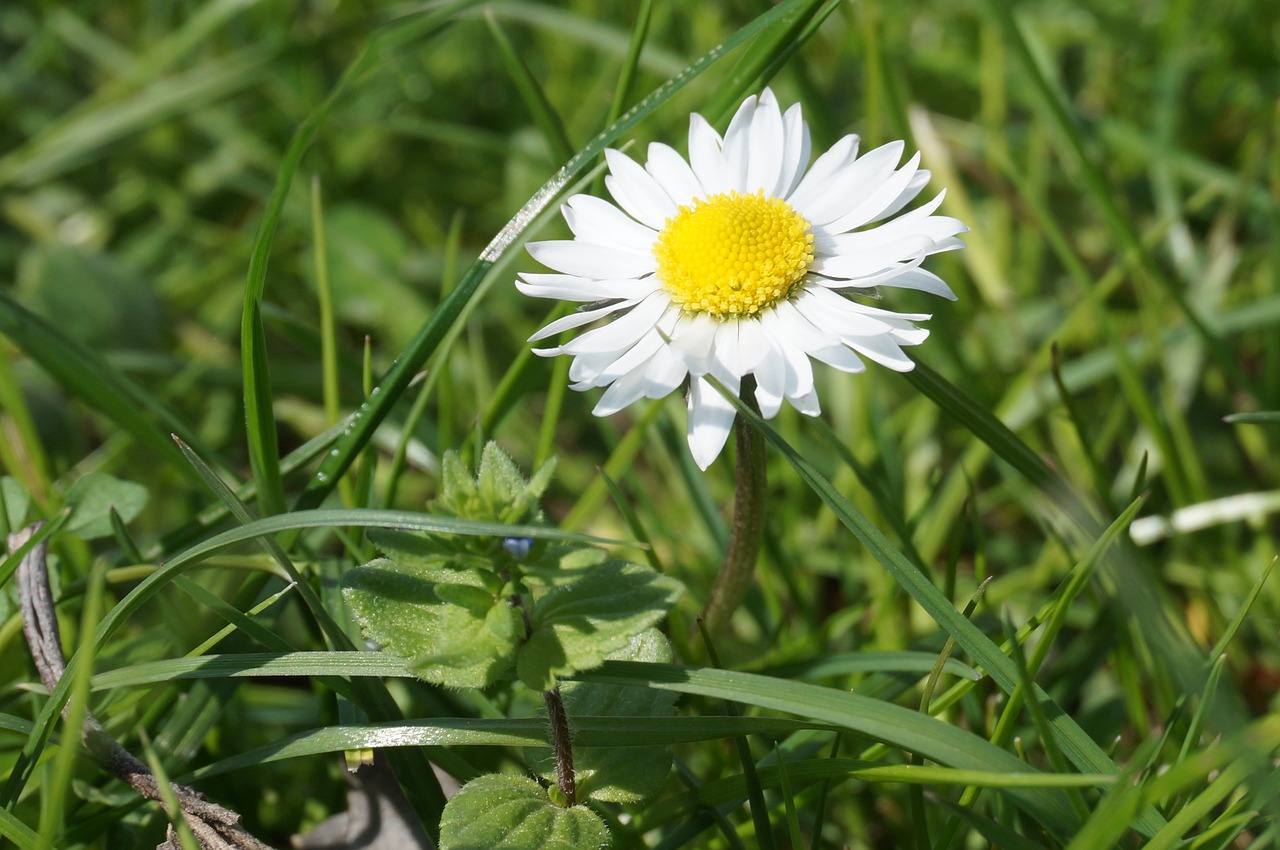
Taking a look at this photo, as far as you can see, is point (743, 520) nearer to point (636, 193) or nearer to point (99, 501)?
point (636, 193)

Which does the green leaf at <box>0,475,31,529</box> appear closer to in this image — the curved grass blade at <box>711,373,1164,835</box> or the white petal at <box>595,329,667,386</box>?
the white petal at <box>595,329,667,386</box>

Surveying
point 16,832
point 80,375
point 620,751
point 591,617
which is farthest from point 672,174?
point 16,832

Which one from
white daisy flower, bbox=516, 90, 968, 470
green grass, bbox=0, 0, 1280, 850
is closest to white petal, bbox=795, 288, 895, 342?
white daisy flower, bbox=516, 90, 968, 470

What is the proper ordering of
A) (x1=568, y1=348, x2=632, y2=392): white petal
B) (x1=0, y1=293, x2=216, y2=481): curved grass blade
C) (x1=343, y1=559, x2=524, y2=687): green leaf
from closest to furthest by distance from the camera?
(x1=343, y1=559, x2=524, y2=687): green leaf < (x1=568, y1=348, x2=632, y2=392): white petal < (x1=0, y1=293, x2=216, y2=481): curved grass blade

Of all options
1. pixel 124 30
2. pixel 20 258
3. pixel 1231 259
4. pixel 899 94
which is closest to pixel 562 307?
pixel 899 94

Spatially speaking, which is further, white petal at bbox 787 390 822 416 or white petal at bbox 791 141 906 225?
white petal at bbox 791 141 906 225

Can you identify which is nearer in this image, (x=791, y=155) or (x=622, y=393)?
(x=622, y=393)

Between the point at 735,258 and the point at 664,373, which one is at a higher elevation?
the point at 735,258
